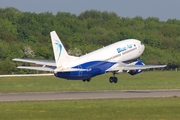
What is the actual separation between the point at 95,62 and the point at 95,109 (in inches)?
1158

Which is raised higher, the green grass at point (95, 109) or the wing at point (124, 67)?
the wing at point (124, 67)

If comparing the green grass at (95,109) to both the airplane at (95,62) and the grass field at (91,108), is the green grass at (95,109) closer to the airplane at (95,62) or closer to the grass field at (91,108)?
the grass field at (91,108)

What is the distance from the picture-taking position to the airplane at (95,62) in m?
76.7

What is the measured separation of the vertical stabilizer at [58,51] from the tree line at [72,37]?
130 ft

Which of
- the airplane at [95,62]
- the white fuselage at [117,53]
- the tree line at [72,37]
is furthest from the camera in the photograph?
the tree line at [72,37]

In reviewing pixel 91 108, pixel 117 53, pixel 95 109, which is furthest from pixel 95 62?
pixel 95 109

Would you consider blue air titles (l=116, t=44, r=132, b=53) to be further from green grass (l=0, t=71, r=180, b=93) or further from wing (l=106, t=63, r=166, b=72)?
green grass (l=0, t=71, r=180, b=93)

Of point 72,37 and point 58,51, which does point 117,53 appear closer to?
point 58,51

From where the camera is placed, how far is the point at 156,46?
159750mm

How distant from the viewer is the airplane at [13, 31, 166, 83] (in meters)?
76.7

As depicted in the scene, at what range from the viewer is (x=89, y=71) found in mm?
81312

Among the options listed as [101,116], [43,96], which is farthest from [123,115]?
[43,96]

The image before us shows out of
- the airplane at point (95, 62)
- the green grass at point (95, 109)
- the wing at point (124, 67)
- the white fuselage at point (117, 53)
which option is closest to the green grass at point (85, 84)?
the airplane at point (95, 62)

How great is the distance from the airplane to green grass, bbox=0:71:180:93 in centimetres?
185
